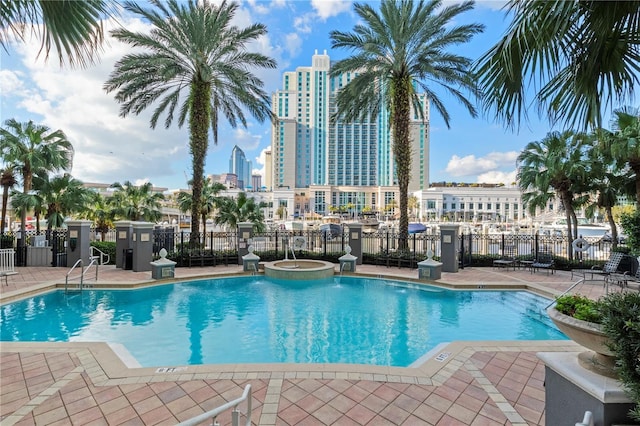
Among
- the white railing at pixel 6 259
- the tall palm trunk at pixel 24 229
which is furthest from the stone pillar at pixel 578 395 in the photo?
the tall palm trunk at pixel 24 229

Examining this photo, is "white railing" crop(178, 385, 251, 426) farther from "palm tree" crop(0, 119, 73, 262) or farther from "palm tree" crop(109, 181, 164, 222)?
"palm tree" crop(109, 181, 164, 222)

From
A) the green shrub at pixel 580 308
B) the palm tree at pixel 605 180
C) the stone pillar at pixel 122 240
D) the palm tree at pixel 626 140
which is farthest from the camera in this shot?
the palm tree at pixel 605 180

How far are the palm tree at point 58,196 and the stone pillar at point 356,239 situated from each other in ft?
42.1

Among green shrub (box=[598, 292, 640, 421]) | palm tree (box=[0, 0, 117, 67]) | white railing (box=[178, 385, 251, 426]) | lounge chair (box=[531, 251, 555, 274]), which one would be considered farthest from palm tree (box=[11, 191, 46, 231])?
lounge chair (box=[531, 251, 555, 274])

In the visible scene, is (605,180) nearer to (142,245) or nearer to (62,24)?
(62,24)

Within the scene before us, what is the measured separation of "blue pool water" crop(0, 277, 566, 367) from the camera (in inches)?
222

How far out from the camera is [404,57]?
13.3 metres

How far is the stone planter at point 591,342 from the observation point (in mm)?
2115

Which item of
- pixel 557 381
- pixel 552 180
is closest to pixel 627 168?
pixel 552 180

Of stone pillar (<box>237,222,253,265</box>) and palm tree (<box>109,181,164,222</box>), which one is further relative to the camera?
palm tree (<box>109,181,164,222</box>)

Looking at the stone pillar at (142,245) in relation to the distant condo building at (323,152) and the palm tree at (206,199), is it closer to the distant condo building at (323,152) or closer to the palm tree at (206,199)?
the palm tree at (206,199)

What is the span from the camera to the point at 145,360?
5203mm

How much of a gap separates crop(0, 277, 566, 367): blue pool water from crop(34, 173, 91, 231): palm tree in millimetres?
7166

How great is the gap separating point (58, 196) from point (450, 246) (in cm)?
1739
